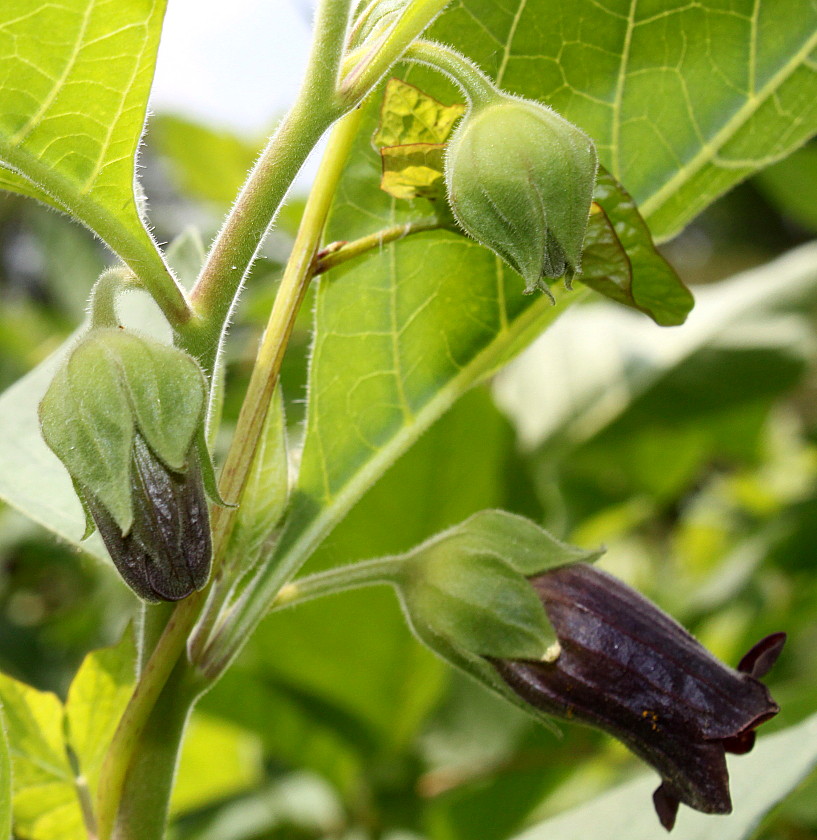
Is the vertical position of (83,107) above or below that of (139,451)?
above

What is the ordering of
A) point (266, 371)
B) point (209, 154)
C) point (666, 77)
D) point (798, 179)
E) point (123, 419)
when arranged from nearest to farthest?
point (123, 419) → point (266, 371) → point (666, 77) → point (798, 179) → point (209, 154)

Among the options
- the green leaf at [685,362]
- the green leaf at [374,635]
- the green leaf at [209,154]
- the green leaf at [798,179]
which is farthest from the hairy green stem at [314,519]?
the green leaf at [209,154]

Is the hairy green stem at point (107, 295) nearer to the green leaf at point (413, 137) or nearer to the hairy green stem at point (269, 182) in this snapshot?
the hairy green stem at point (269, 182)

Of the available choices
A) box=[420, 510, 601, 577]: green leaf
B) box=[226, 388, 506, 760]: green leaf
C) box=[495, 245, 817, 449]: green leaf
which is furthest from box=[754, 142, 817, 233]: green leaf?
box=[420, 510, 601, 577]: green leaf

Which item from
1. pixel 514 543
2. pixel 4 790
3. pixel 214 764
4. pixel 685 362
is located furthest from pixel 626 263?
pixel 214 764

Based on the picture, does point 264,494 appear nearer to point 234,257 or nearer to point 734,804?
point 234,257

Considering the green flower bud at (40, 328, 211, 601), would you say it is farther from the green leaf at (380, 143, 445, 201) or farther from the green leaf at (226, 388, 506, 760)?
the green leaf at (226, 388, 506, 760)

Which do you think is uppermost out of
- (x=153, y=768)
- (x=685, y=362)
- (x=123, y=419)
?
(x=123, y=419)
